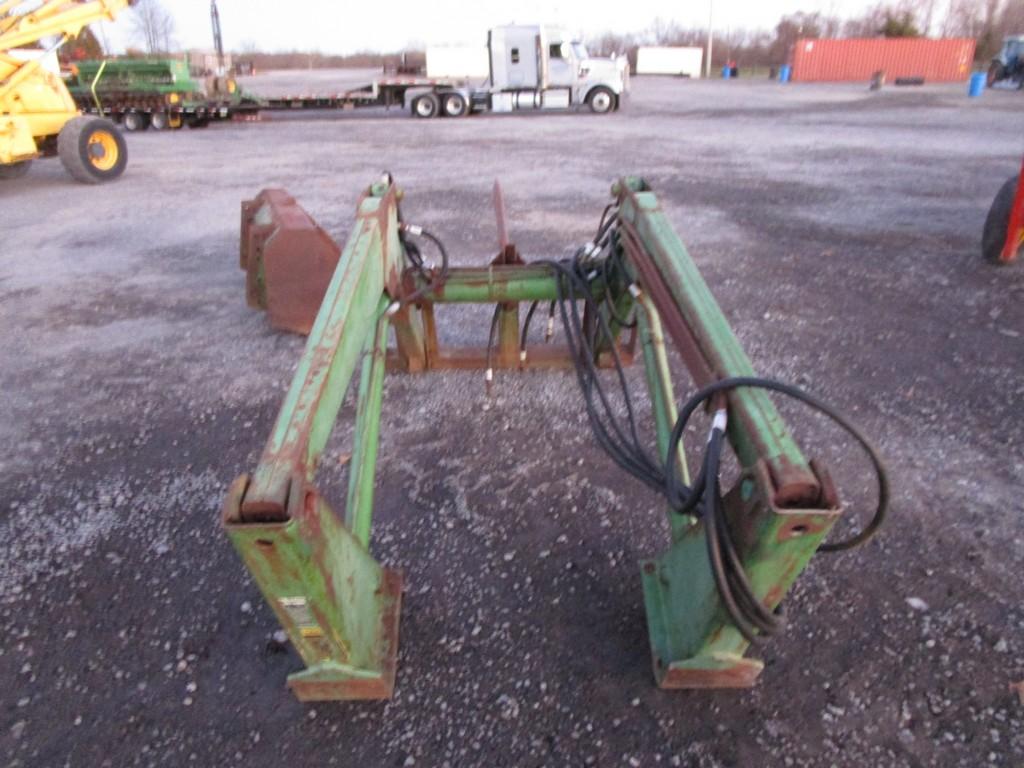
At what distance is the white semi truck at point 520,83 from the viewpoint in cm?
1909

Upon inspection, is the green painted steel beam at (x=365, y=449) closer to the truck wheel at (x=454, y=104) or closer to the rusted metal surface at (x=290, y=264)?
the rusted metal surface at (x=290, y=264)

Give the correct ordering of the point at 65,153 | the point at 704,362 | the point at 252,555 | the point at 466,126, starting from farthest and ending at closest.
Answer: the point at 466,126, the point at 65,153, the point at 704,362, the point at 252,555

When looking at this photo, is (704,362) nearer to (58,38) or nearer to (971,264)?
(971,264)

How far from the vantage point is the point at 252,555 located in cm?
153

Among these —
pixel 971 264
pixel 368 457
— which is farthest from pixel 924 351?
pixel 368 457

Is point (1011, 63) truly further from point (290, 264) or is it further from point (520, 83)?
point (290, 264)

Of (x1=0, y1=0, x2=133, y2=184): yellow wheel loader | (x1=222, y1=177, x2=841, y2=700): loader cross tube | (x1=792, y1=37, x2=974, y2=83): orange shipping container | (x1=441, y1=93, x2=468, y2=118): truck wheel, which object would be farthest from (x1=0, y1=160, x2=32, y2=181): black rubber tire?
(x1=792, y1=37, x2=974, y2=83): orange shipping container

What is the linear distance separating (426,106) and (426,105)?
27mm

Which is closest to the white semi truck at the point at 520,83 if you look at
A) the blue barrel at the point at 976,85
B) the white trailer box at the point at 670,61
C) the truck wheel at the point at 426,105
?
the truck wheel at the point at 426,105

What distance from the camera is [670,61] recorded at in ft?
144

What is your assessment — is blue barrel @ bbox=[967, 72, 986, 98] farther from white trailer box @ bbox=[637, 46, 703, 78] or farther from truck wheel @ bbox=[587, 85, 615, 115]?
white trailer box @ bbox=[637, 46, 703, 78]

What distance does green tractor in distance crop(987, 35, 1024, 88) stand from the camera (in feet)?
88.3

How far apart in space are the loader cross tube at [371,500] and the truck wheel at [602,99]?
18.0 metres

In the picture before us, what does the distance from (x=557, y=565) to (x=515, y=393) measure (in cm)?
135
